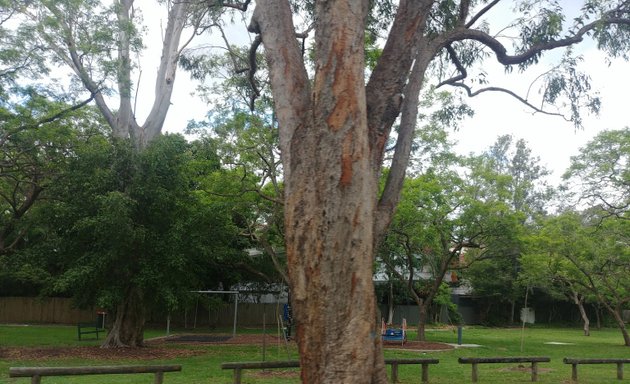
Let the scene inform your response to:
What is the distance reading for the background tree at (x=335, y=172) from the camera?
5.10 meters

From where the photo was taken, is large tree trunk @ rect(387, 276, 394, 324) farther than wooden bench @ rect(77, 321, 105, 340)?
Yes

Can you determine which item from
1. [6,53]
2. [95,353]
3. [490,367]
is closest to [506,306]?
[490,367]

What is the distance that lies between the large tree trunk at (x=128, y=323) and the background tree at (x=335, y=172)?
13950 millimetres

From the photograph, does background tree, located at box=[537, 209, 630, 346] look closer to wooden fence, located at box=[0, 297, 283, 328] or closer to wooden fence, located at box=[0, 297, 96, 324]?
wooden fence, located at box=[0, 297, 283, 328]

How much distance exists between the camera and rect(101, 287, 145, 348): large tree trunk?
18.9m

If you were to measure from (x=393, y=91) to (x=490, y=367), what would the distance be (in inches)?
456

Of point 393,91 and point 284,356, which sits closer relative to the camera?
point 393,91

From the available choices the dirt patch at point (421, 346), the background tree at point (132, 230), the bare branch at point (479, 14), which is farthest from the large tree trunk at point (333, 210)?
the dirt patch at point (421, 346)

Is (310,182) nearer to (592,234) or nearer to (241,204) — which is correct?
(241,204)

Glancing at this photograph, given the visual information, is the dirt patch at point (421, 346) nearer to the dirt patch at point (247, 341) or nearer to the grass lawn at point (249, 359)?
the dirt patch at point (247, 341)

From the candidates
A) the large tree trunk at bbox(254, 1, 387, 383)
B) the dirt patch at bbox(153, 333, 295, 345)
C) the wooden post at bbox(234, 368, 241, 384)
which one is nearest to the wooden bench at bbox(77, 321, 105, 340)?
the dirt patch at bbox(153, 333, 295, 345)

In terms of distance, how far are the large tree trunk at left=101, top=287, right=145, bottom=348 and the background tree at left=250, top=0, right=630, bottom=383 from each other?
13.9 meters

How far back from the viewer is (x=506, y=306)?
45.4m

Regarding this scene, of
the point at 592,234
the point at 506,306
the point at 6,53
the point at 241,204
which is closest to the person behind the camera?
the point at 6,53
